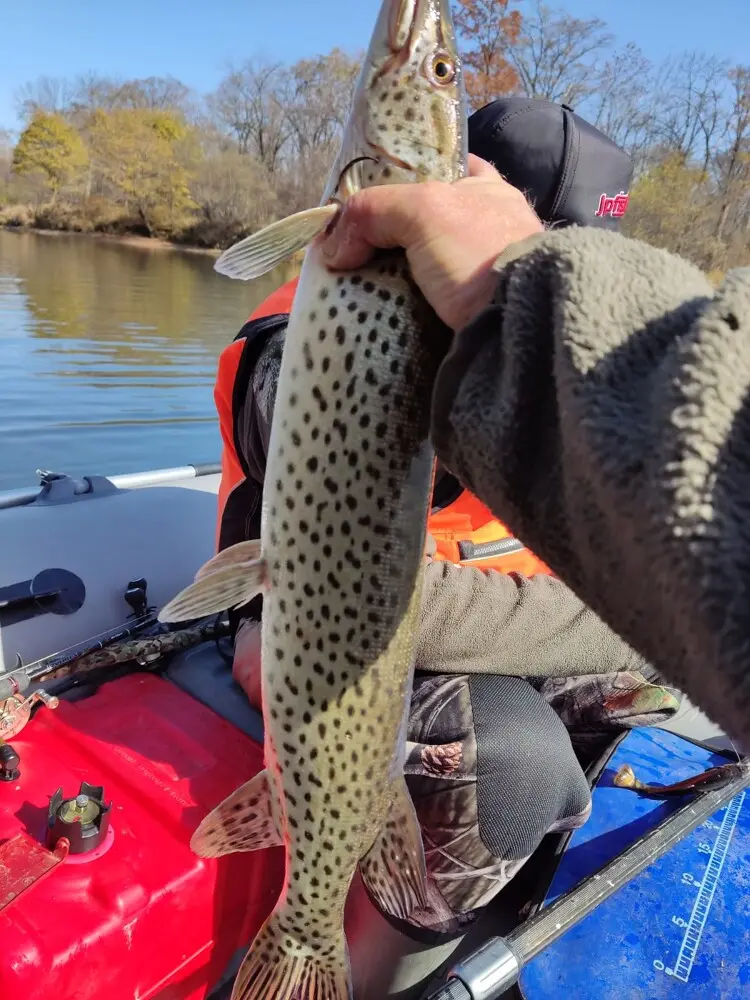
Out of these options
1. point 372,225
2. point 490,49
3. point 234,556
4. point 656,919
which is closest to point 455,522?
point 234,556

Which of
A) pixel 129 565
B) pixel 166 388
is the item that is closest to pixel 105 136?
pixel 166 388

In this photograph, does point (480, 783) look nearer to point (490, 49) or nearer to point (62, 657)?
point (62, 657)

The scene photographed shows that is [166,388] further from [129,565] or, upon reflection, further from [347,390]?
[347,390]

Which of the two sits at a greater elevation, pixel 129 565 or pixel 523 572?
pixel 523 572

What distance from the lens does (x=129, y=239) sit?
48.2 m

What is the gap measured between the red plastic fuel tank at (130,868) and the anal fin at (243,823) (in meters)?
0.14

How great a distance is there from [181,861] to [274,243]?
1.54 metres

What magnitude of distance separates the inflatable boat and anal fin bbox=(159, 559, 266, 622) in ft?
1.93

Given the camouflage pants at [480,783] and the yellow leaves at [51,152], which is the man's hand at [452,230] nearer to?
the camouflage pants at [480,783]

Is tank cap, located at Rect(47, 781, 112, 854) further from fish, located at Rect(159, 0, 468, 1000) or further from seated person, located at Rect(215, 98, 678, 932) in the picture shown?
seated person, located at Rect(215, 98, 678, 932)

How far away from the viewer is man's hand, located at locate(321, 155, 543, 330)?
4.09 ft

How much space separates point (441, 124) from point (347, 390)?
680 mm

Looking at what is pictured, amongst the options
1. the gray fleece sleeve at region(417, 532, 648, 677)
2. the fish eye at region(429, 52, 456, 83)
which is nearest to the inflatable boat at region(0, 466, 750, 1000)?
→ the gray fleece sleeve at region(417, 532, 648, 677)

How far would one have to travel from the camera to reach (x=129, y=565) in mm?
3525
